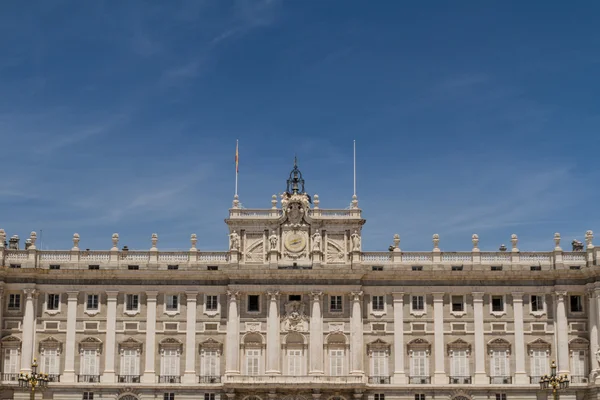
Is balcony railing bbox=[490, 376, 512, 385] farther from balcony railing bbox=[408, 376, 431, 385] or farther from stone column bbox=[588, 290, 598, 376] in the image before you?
stone column bbox=[588, 290, 598, 376]

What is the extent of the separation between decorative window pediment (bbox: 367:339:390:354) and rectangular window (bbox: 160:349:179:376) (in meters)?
16.8

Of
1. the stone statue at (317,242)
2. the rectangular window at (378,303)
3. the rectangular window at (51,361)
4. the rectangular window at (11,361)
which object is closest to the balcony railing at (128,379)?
the rectangular window at (51,361)

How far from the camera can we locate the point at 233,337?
82.5 m

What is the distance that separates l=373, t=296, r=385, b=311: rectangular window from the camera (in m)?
83.8

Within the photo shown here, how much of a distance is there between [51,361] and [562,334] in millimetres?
44406

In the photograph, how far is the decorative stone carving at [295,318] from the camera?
82.8m

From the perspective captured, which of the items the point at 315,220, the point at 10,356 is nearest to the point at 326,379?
the point at 315,220

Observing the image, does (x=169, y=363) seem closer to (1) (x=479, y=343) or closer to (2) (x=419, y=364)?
(2) (x=419, y=364)

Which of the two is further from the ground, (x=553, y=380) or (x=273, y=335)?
(x=273, y=335)

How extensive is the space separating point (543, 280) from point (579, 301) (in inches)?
143

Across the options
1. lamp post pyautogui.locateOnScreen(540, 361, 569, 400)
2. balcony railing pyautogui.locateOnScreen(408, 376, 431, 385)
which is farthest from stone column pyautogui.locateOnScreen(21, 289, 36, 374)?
lamp post pyautogui.locateOnScreen(540, 361, 569, 400)

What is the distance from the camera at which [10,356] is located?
8225 centimetres

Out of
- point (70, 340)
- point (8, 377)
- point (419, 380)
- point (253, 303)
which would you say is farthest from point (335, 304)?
point (8, 377)

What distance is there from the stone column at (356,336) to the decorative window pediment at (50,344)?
83.5ft
